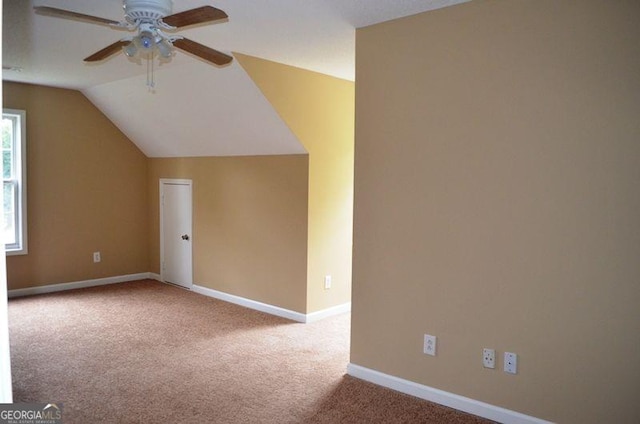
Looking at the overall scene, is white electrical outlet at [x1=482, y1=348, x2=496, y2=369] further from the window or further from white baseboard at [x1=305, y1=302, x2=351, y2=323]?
the window

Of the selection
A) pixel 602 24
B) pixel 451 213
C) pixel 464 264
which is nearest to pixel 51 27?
pixel 451 213

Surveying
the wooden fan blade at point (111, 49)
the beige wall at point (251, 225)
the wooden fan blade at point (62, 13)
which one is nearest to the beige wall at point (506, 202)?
the beige wall at point (251, 225)

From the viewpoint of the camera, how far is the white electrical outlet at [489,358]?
2748 mm

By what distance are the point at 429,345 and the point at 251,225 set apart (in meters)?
2.53

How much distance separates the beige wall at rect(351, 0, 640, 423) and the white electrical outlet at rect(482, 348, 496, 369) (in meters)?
0.03

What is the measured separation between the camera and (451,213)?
9.51 ft

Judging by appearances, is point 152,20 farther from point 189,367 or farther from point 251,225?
point 251,225

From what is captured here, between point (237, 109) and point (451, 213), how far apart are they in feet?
7.72

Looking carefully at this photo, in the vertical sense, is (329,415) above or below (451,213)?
below

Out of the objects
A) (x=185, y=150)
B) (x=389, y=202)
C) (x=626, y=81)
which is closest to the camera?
(x=626, y=81)

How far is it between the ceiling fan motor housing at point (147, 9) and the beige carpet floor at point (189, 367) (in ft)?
7.09

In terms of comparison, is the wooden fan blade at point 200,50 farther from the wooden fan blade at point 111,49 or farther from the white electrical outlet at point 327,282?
the white electrical outlet at point 327,282

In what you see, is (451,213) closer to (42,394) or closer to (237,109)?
(237,109)

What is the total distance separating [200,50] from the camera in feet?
8.54
